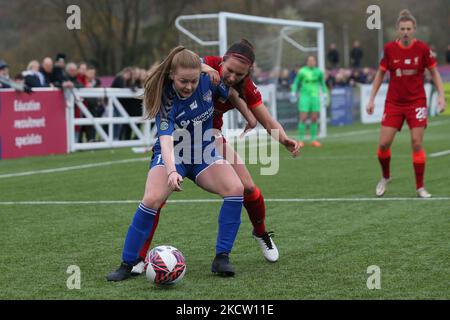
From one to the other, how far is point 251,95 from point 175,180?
109cm

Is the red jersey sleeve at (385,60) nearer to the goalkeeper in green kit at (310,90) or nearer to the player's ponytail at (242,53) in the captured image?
the player's ponytail at (242,53)

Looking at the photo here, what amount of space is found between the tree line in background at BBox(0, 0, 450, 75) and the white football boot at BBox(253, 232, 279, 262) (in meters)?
41.1

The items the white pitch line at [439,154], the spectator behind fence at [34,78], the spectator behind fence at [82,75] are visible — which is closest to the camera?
the white pitch line at [439,154]

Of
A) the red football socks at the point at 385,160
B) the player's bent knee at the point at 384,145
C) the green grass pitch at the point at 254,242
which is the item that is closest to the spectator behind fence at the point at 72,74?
the green grass pitch at the point at 254,242

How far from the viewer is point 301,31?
25953 millimetres

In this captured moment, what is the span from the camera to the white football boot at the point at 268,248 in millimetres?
6918

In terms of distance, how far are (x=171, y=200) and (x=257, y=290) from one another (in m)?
5.24

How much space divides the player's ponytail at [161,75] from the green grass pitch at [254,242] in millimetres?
1209

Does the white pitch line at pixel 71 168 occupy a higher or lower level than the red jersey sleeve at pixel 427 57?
lower

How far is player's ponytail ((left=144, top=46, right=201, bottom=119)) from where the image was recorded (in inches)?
243

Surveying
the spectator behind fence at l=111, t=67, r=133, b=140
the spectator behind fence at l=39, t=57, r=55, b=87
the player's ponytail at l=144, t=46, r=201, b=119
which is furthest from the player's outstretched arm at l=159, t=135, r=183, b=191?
the spectator behind fence at l=111, t=67, r=133, b=140

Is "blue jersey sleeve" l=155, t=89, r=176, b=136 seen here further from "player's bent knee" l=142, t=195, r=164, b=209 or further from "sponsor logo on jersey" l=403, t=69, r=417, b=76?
"sponsor logo on jersey" l=403, t=69, r=417, b=76

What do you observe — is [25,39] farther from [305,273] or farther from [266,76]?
[305,273]
